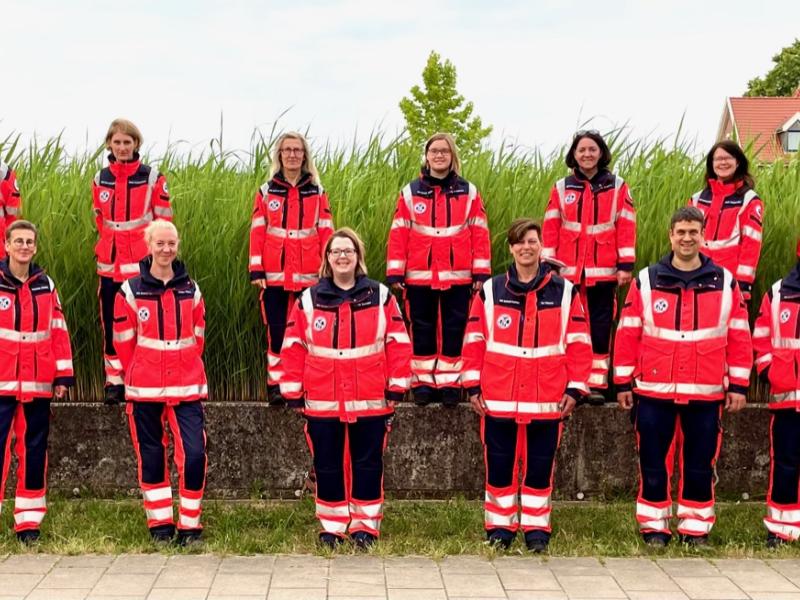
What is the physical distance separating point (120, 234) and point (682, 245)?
3703mm

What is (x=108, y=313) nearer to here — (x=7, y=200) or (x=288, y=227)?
(x=7, y=200)


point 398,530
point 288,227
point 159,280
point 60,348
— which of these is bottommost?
point 398,530

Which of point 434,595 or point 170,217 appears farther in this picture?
point 170,217

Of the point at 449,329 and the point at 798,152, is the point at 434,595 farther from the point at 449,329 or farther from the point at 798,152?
the point at 798,152

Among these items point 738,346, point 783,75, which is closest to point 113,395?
point 738,346

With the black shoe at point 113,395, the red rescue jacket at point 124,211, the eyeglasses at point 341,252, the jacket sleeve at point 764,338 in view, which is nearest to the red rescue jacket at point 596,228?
the jacket sleeve at point 764,338

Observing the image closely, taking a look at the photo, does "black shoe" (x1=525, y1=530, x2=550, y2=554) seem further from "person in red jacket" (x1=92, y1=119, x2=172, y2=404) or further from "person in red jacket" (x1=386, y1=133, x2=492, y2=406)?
"person in red jacket" (x1=92, y1=119, x2=172, y2=404)

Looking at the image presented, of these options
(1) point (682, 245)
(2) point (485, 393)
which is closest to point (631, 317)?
(1) point (682, 245)

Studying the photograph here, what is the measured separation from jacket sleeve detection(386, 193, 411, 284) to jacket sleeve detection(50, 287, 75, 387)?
7.01ft

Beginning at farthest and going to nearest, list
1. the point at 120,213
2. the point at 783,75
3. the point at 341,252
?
the point at 783,75, the point at 120,213, the point at 341,252

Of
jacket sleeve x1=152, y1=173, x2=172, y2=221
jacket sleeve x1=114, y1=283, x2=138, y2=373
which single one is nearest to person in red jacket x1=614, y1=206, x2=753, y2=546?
jacket sleeve x1=114, y1=283, x2=138, y2=373

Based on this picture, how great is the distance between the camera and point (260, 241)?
729 cm

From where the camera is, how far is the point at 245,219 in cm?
788

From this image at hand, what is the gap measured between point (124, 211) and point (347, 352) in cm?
221
